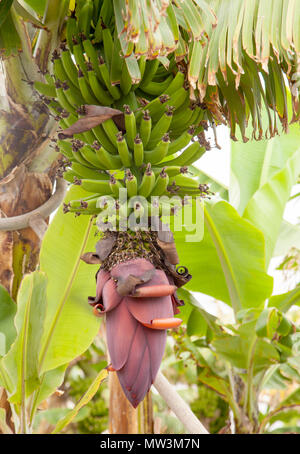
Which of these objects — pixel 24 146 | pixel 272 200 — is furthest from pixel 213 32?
pixel 272 200

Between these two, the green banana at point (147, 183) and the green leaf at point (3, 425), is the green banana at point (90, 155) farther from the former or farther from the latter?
the green leaf at point (3, 425)

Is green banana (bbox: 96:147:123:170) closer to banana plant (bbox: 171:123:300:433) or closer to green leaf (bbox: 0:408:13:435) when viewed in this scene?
banana plant (bbox: 171:123:300:433)

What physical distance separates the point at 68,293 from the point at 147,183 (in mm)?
565

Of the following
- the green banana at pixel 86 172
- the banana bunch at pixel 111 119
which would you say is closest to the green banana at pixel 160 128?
the banana bunch at pixel 111 119

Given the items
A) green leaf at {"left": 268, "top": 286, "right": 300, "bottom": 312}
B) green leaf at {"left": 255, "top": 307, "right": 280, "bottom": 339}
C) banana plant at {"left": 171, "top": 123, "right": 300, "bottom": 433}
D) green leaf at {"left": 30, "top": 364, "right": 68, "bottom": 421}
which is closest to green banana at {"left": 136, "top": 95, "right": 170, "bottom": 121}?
banana plant at {"left": 171, "top": 123, "right": 300, "bottom": 433}

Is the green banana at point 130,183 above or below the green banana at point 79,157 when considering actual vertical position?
below

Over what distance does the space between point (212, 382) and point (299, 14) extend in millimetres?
1319

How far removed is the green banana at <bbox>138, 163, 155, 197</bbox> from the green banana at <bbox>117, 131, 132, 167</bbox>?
5cm

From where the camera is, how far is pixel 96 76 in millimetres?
769

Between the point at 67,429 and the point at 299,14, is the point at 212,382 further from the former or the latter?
the point at 67,429

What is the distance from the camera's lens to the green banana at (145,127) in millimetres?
707

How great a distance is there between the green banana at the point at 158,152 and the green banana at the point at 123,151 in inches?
1.3

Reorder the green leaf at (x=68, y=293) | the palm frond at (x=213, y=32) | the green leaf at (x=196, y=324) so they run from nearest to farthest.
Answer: the palm frond at (x=213, y=32) < the green leaf at (x=68, y=293) < the green leaf at (x=196, y=324)
